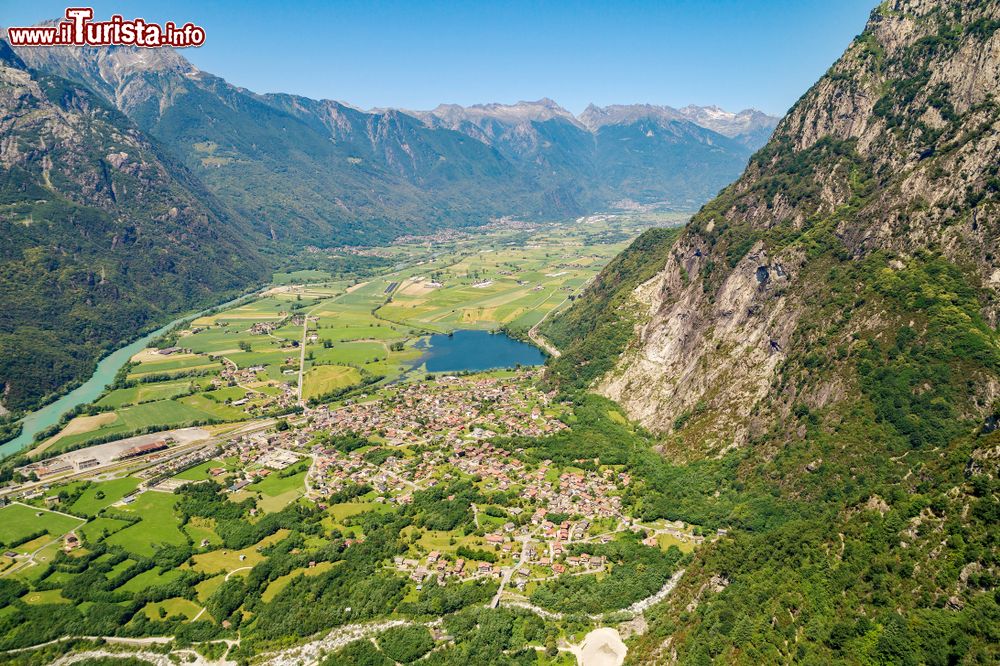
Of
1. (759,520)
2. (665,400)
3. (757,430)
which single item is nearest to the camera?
(759,520)

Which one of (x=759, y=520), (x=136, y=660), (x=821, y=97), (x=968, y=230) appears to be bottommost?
(x=136, y=660)

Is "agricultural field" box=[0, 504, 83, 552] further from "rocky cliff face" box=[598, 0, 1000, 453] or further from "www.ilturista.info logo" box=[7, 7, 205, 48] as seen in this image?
"rocky cliff face" box=[598, 0, 1000, 453]

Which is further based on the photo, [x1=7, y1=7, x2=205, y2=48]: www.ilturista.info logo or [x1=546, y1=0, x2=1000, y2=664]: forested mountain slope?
[x1=7, y1=7, x2=205, y2=48]: www.ilturista.info logo

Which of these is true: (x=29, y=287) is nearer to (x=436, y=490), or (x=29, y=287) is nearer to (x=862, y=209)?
(x=436, y=490)

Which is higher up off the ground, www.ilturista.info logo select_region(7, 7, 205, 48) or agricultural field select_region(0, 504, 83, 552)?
www.ilturista.info logo select_region(7, 7, 205, 48)

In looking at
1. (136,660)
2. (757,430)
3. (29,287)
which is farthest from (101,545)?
(29,287)

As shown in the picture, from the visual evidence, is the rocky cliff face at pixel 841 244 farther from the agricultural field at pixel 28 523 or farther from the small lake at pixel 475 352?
the agricultural field at pixel 28 523

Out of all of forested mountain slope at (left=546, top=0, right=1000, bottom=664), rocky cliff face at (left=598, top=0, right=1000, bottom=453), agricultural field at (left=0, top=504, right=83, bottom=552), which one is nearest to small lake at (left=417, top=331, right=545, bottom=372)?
forested mountain slope at (left=546, top=0, right=1000, bottom=664)
